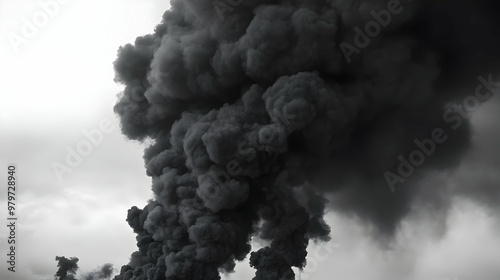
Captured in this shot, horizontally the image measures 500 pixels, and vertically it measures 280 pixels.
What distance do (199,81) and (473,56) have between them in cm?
2285

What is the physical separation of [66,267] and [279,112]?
31.7 meters

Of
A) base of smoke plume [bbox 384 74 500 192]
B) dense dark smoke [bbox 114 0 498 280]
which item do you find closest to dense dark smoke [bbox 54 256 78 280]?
dense dark smoke [bbox 114 0 498 280]

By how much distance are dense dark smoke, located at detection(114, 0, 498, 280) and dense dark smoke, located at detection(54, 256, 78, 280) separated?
1227 centimetres

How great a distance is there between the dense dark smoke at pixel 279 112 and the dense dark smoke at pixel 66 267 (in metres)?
12.3

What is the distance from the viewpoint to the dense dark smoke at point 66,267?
60.0 m

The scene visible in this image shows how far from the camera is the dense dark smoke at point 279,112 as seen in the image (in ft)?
143

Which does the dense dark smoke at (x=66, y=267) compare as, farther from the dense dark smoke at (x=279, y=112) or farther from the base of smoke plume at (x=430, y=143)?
the base of smoke plume at (x=430, y=143)

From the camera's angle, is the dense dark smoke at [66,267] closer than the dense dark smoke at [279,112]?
No

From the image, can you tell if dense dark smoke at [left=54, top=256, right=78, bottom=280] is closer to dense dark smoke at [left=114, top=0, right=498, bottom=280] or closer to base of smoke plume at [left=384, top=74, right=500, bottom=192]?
dense dark smoke at [left=114, top=0, right=498, bottom=280]

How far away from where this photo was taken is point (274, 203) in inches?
1812

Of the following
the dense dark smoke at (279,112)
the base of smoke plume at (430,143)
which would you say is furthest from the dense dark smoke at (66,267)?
the base of smoke plume at (430,143)

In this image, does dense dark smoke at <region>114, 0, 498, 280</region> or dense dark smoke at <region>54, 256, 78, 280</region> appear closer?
dense dark smoke at <region>114, 0, 498, 280</region>

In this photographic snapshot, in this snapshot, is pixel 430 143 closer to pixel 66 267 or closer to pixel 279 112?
pixel 279 112

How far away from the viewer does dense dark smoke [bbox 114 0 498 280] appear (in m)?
43.6
